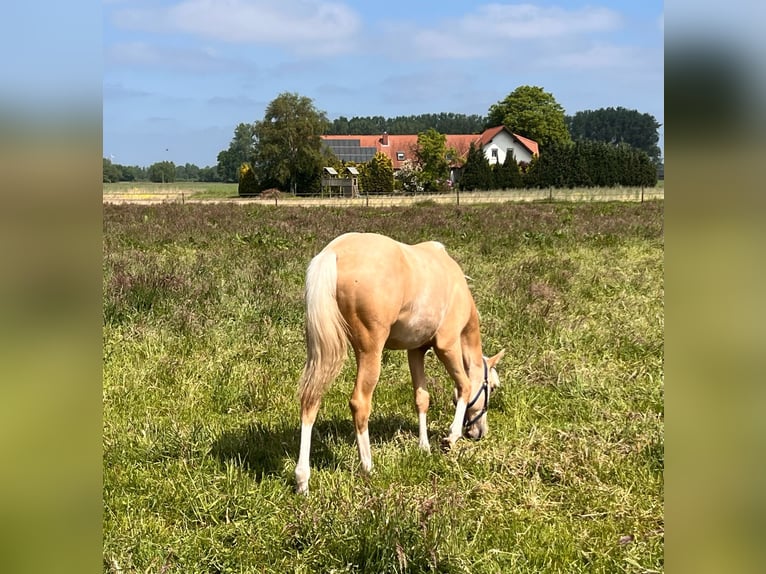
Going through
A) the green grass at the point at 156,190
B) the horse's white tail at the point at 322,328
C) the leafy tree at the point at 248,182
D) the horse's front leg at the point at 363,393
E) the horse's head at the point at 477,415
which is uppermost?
the leafy tree at the point at 248,182

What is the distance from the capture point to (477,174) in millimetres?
59375

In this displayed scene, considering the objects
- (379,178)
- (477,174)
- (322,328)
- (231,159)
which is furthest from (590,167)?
(231,159)

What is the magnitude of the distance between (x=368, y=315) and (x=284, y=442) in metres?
1.39

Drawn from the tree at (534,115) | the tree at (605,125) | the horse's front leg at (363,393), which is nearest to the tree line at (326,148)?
the tree at (534,115)

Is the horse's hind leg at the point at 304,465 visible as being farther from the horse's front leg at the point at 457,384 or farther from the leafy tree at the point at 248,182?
the leafy tree at the point at 248,182

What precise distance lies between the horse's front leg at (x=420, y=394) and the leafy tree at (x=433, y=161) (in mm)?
64780

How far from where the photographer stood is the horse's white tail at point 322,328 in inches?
154

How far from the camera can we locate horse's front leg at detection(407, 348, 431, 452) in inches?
189

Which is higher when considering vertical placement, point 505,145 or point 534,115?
point 534,115

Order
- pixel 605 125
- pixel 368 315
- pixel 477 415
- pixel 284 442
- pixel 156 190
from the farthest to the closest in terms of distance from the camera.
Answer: pixel 605 125 → pixel 156 190 → pixel 477 415 → pixel 284 442 → pixel 368 315

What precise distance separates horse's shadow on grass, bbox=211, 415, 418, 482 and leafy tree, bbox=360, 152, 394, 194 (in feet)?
209

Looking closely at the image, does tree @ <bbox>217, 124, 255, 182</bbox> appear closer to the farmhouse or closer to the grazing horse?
the farmhouse

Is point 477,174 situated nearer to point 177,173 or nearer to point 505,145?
point 505,145
